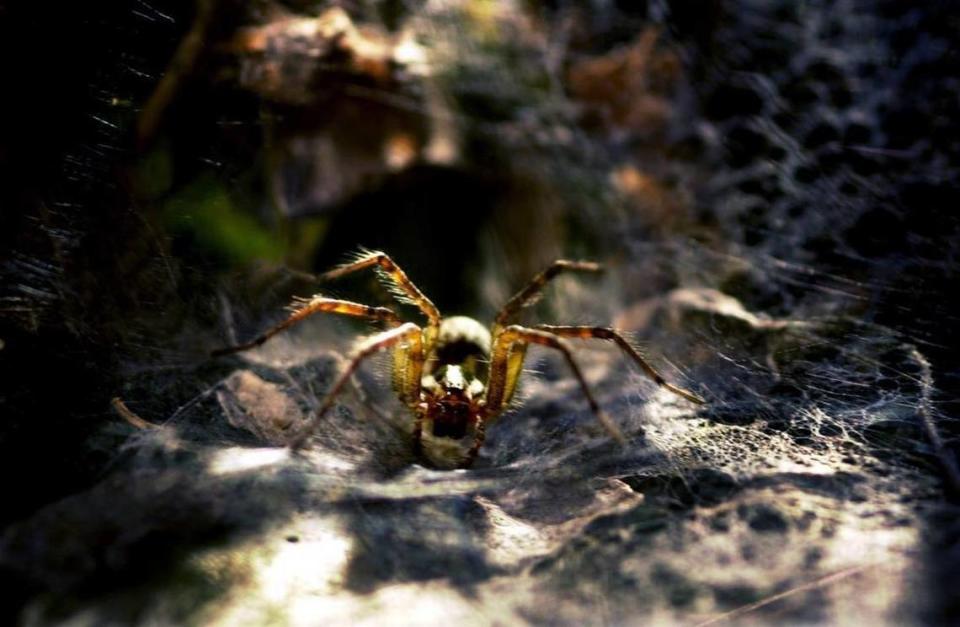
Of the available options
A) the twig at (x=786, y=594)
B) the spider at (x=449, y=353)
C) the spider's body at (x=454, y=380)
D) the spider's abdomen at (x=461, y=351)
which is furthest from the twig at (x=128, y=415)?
the twig at (x=786, y=594)

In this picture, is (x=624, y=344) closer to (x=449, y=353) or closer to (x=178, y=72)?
(x=449, y=353)

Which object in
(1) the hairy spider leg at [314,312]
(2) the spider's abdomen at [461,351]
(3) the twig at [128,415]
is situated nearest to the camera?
(3) the twig at [128,415]

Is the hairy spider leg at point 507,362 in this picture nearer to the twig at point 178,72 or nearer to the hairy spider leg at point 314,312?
the hairy spider leg at point 314,312

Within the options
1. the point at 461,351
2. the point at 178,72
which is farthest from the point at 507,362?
the point at 178,72

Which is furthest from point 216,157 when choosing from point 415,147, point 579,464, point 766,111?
point 766,111

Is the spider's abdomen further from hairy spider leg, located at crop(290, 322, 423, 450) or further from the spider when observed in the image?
hairy spider leg, located at crop(290, 322, 423, 450)
